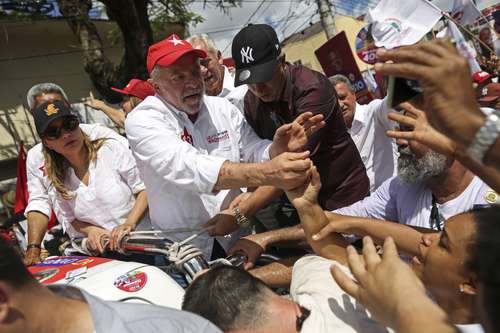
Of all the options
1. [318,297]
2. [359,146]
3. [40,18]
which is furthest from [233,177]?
[40,18]

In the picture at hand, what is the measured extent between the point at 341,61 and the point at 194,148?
4.23 m

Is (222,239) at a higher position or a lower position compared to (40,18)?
lower

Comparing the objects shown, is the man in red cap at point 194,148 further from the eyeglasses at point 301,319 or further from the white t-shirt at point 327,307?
the eyeglasses at point 301,319

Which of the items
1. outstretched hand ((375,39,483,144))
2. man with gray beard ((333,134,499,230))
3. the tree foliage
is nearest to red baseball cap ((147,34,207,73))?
man with gray beard ((333,134,499,230))

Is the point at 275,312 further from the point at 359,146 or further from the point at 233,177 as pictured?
the point at 359,146

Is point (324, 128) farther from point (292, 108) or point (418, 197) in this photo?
point (418, 197)

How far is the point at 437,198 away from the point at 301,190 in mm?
770

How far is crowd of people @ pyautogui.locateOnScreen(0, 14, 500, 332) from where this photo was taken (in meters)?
1.09

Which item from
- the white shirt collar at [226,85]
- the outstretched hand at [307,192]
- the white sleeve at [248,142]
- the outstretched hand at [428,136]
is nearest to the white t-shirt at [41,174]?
the white sleeve at [248,142]

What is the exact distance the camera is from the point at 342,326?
5.01 feet

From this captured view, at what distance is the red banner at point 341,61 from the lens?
5.91 m

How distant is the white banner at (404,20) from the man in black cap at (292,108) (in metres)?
1.59

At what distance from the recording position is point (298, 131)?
6.95 feet

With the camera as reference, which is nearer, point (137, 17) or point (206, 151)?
point (206, 151)
